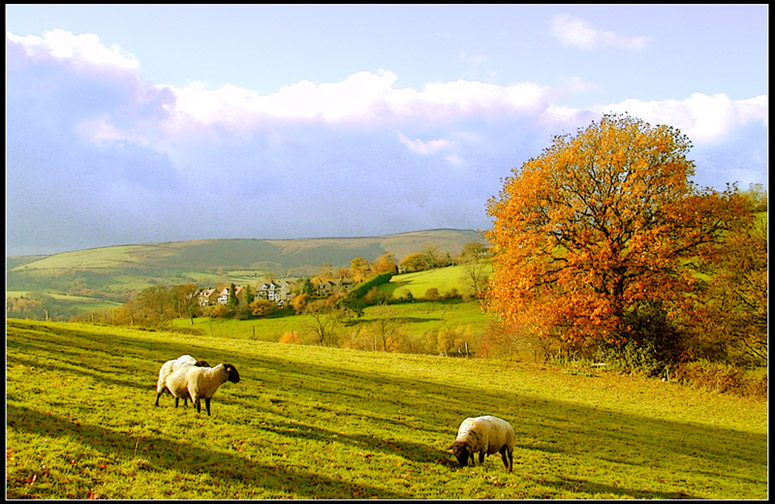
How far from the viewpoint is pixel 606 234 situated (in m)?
25.1

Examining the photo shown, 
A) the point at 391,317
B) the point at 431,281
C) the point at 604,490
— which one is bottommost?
the point at 391,317

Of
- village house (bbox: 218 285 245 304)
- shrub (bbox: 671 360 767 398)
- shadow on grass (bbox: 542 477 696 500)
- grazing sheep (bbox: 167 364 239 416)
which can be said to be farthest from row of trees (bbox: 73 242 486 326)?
shadow on grass (bbox: 542 477 696 500)

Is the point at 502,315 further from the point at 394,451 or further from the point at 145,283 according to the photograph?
the point at 145,283

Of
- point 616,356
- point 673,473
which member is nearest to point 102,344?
point 673,473

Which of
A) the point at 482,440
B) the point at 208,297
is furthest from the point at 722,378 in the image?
the point at 208,297

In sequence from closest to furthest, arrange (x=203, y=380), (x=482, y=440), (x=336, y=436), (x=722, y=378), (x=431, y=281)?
(x=482, y=440), (x=203, y=380), (x=336, y=436), (x=722, y=378), (x=431, y=281)

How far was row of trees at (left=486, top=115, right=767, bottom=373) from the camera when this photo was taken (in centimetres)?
2359

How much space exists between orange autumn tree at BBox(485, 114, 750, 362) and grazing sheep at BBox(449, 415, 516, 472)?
16028mm

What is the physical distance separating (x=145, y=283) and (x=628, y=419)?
37111mm

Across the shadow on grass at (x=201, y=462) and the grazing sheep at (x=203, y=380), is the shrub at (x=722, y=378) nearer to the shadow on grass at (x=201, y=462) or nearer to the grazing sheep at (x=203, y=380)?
the shadow on grass at (x=201, y=462)

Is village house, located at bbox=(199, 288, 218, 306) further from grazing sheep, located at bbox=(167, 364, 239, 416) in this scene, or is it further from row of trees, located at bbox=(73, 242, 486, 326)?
grazing sheep, located at bbox=(167, 364, 239, 416)

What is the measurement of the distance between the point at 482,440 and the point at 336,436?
320 cm

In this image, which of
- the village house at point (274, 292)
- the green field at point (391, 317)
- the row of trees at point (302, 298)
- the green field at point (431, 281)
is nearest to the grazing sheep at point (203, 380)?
the row of trees at point (302, 298)

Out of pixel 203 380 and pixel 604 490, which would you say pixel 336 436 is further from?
pixel 604 490
